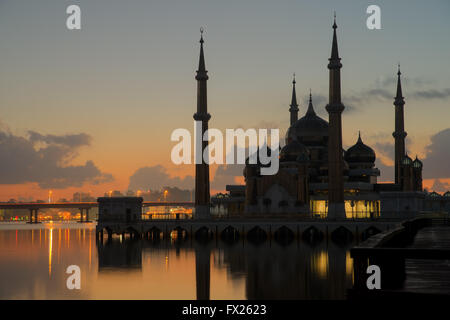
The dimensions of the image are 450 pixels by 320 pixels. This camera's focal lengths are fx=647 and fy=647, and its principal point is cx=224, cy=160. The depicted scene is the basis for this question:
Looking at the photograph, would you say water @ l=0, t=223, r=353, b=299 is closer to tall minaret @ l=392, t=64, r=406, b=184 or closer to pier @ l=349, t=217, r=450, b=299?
pier @ l=349, t=217, r=450, b=299

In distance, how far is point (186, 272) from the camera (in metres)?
51.9

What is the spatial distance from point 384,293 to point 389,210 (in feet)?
279

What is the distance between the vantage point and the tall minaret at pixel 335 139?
92875mm

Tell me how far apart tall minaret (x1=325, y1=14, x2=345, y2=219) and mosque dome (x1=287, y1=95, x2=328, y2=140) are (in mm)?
23240

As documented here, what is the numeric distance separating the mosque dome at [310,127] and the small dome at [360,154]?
6.17 m

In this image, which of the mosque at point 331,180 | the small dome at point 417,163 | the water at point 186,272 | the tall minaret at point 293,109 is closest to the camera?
the water at point 186,272

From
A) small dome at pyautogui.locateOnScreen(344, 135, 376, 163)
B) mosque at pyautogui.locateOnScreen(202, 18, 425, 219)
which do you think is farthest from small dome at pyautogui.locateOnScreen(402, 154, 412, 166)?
small dome at pyautogui.locateOnScreen(344, 135, 376, 163)

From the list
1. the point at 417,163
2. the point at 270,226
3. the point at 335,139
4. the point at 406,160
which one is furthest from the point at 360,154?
the point at 270,226

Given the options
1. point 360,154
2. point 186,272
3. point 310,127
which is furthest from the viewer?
point 310,127

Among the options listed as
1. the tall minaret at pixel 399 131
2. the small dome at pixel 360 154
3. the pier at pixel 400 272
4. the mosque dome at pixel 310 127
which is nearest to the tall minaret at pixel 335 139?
the small dome at pixel 360 154

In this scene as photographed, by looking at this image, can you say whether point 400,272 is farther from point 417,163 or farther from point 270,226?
point 417,163

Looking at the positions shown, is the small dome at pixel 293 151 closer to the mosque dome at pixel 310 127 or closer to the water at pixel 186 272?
the mosque dome at pixel 310 127

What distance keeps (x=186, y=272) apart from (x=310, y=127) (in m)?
72.0
